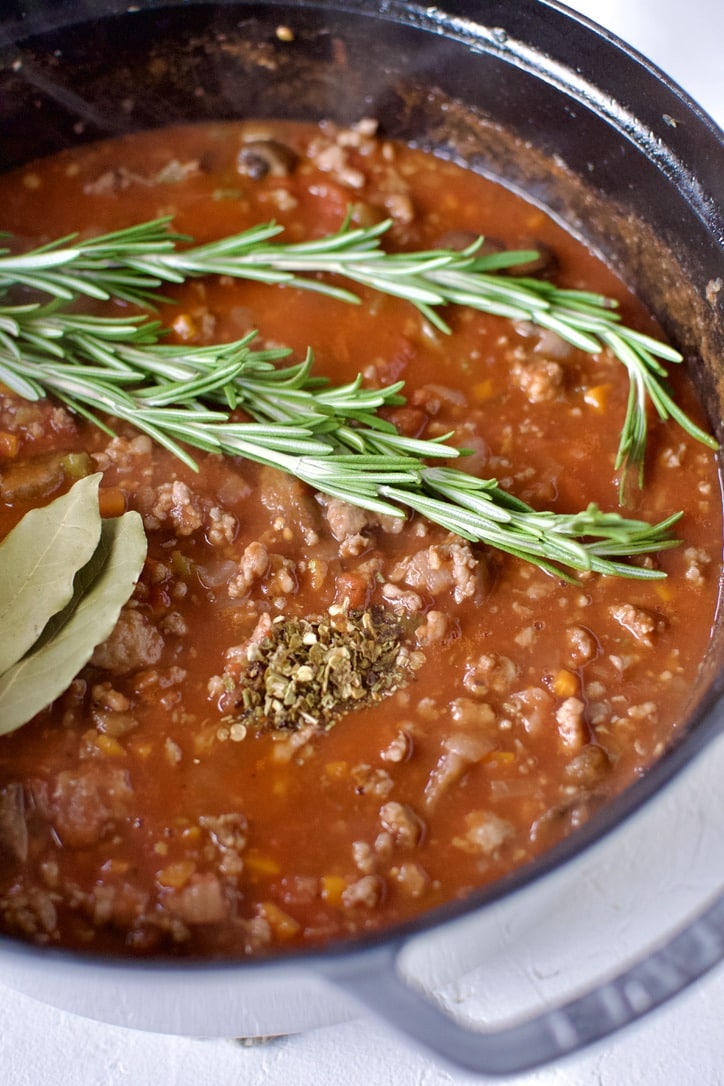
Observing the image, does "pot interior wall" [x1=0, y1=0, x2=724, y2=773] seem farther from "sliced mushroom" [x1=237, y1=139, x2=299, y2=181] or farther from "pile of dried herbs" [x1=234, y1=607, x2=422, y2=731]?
"pile of dried herbs" [x1=234, y1=607, x2=422, y2=731]

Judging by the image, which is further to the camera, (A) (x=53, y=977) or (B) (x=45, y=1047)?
(B) (x=45, y=1047)

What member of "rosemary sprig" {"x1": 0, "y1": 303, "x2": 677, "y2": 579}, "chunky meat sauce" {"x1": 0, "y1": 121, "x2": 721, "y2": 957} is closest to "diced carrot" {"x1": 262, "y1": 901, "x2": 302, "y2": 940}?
"chunky meat sauce" {"x1": 0, "y1": 121, "x2": 721, "y2": 957}

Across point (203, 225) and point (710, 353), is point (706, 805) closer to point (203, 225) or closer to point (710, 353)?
point (710, 353)

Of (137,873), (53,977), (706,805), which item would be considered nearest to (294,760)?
(137,873)

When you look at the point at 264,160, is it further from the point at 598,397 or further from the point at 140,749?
the point at 140,749

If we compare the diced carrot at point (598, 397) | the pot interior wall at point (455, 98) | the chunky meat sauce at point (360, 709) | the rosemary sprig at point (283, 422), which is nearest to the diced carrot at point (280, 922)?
the chunky meat sauce at point (360, 709)

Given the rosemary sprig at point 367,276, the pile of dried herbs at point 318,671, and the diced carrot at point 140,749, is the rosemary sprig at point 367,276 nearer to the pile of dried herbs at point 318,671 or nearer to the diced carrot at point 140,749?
the pile of dried herbs at point 318,671

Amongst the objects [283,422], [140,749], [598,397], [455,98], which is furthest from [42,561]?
[455,98]
